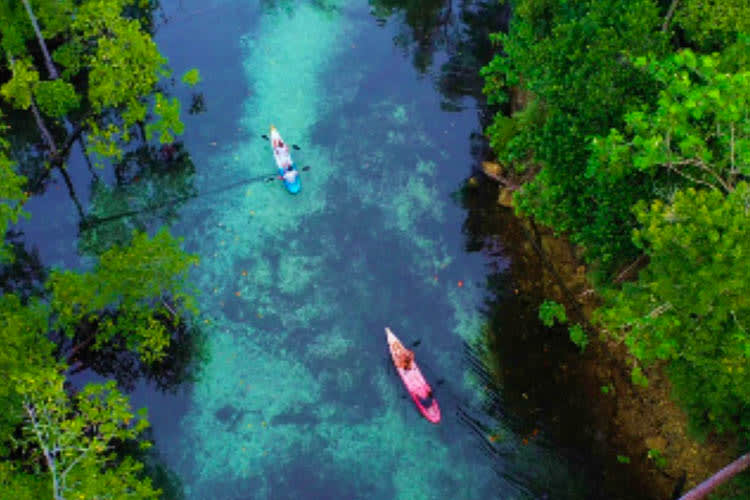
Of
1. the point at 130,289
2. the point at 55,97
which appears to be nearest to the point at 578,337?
the point at 130,289

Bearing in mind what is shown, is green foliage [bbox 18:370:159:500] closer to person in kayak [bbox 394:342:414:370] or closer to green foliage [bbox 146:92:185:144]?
person in kayak [bbox 394:342:414:370]

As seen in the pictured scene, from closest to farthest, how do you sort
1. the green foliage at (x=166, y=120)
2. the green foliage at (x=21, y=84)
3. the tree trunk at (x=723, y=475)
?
the tree trunk at (x=723, y=475)
the green foliage at (x=21, y=84)
the green foliage at (x=166, y=120)

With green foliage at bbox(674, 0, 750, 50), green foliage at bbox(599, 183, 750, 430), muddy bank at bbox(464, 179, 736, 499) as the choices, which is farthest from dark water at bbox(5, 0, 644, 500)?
green foliage at bbox(674, 0, 750, 50)

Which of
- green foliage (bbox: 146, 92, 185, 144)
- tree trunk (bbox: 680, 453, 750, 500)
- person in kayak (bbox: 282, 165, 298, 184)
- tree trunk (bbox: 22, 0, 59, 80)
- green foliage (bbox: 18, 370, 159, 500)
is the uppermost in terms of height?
tree trunk (bbox: 22, 0, 59, 80)

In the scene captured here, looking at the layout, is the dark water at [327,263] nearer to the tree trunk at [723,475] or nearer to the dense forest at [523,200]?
the dense forest at [523,200]

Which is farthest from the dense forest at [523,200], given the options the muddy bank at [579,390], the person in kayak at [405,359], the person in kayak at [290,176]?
the person in kayak at [405,359]

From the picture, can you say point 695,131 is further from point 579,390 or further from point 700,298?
point 579,390

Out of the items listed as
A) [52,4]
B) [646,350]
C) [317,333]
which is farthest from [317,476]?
[52,4]
